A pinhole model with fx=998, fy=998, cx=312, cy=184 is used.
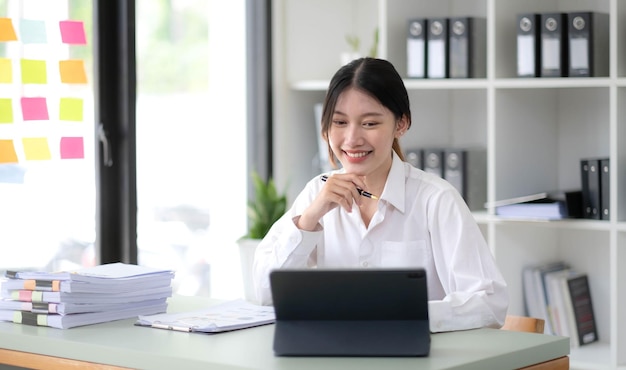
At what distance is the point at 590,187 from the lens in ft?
11.4

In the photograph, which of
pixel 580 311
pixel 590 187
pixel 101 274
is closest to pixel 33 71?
pixel 101 274

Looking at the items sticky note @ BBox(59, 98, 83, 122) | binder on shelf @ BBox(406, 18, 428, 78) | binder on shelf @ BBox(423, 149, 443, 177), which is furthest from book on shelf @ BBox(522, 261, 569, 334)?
sticky note @ BBox(59, 98, 83, 122)

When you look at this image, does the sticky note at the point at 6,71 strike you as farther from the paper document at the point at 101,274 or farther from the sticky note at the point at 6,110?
the paper document at the point at 101,274

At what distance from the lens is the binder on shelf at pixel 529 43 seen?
11.7ft

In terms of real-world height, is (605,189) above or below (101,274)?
above

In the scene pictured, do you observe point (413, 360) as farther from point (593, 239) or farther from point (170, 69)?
point (170, 69)

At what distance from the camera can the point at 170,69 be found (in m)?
3.99

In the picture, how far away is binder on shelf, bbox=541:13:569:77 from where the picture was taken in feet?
11.5

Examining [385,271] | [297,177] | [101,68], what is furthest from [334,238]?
[297,177]

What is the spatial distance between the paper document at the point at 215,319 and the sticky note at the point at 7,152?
1368mm

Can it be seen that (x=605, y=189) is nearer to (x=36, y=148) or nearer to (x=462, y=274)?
(x=462, y=274)

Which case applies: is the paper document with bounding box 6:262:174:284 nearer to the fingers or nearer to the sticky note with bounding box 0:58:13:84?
the fingers

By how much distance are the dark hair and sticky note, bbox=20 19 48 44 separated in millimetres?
1378

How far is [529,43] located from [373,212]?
1337 millimetres
